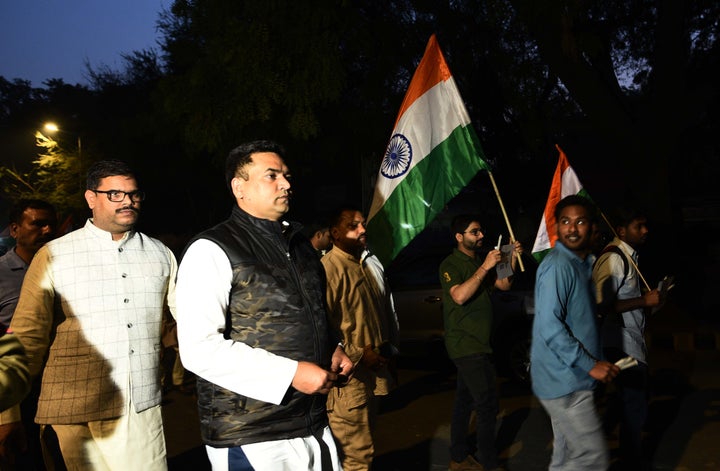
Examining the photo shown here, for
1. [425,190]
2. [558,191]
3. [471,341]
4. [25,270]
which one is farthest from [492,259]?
[25,270]

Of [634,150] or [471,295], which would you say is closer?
[471,295]

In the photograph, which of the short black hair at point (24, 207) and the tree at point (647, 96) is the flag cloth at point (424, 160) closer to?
the short black hair at point (24, 207)

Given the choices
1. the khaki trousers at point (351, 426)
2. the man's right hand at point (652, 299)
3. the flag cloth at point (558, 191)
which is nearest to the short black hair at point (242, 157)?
the khaki trousers at point (351, 426)

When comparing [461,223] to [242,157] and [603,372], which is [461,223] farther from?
[242,157]

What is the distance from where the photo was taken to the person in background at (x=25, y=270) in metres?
3.82

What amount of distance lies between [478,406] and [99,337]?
271 centimetres

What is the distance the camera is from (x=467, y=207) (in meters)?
21.9

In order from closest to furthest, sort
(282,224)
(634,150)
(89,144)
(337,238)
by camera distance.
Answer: (282,224) < (337,238) < (634,150) < (89,144)

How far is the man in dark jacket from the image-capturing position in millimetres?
2347

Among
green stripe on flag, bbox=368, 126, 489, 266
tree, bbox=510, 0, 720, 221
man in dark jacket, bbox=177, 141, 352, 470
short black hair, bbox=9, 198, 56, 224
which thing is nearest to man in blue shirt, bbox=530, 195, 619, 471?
man in dark jacket, bbox=177, 141, 352, 470

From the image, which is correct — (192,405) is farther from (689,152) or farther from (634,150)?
(689,152)

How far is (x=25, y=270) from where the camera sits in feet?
14.1

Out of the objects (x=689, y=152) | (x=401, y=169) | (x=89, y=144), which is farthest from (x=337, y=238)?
(x=89, y=144)

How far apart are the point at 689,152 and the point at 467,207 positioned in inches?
258
